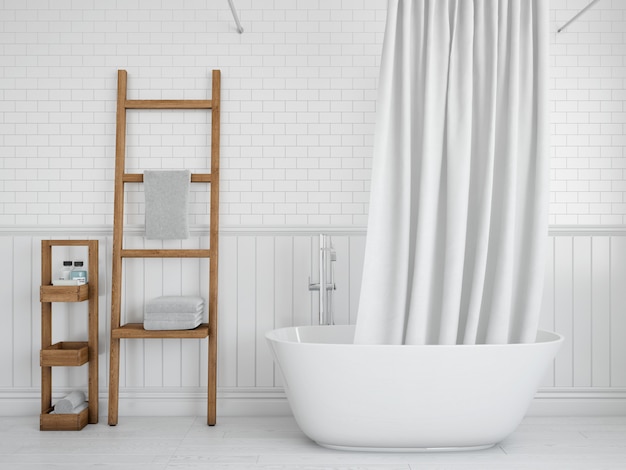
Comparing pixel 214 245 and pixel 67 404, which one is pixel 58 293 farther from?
pixel 214 245

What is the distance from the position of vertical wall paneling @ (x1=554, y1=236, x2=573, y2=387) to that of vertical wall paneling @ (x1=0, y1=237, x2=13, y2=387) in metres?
3.16

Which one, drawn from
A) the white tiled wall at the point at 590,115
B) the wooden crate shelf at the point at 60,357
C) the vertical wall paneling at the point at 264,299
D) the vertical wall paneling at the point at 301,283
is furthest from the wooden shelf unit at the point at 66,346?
the white tiled wall at the point at 590,115

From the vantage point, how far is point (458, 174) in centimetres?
300

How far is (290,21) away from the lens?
12.4 feet

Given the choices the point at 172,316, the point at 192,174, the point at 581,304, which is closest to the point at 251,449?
the point at 172,316

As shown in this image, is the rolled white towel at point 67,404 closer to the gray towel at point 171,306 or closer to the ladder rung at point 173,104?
the gray towel at point 171,306

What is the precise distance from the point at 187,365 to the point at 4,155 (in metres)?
1.63

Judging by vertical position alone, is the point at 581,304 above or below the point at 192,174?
below

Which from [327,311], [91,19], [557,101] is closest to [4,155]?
[91,19]

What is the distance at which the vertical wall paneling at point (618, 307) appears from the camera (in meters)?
3.77

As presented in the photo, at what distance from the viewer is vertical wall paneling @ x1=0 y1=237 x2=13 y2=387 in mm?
3744

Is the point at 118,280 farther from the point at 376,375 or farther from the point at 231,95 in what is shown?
the point at 376,375

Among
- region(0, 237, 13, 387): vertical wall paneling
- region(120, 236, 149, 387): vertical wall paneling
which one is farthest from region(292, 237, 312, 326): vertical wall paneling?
region(0, 237, 13, 387): vertical wall paneling

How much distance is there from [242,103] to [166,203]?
74 cm
